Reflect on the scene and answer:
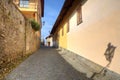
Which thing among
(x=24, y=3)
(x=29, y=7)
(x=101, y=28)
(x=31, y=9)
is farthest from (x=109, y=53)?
(x=24, y=3)

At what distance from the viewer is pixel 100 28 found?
5.50 meters

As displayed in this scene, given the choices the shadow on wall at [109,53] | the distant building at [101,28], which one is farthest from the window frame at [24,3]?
the shadow on wall at [109,53]

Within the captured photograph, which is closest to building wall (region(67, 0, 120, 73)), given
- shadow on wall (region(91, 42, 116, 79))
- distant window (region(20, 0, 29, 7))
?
shadow on wall (region(91, 42, 116, 79))

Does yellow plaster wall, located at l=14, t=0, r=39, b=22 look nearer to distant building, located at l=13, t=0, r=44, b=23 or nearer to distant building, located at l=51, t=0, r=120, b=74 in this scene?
distant building, located at l=13, t=0, r=44, b=23

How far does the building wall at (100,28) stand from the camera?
14.4 feet

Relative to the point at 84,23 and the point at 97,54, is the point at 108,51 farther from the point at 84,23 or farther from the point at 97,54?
the point at 84,23

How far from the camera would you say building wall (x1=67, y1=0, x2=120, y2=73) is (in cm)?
438

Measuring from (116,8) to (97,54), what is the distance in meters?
2.00

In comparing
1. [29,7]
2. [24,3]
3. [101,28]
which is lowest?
[101,28]

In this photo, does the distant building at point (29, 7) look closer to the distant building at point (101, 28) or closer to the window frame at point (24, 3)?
the window frame at point (24, 3)

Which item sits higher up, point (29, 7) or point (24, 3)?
point (24, 3)

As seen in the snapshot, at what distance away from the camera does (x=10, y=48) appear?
6836 millimetres

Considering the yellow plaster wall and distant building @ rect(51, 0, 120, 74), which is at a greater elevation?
the yellow plaster wall

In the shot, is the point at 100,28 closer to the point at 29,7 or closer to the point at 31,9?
the point at 31,9
